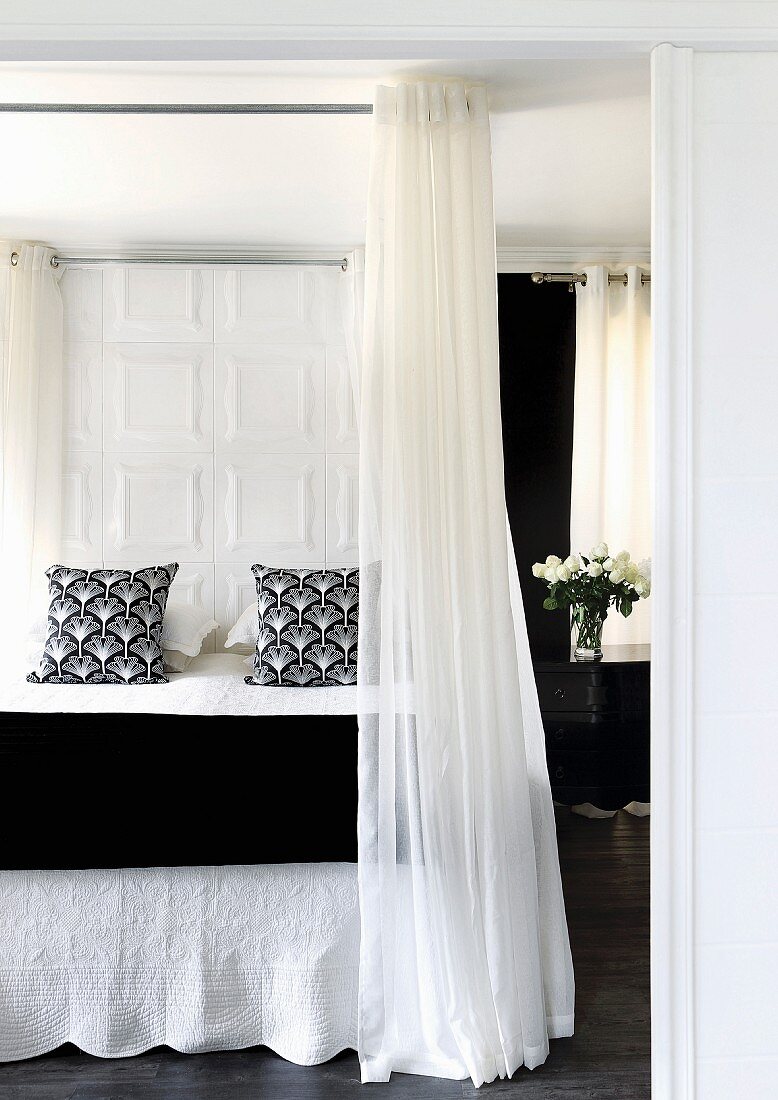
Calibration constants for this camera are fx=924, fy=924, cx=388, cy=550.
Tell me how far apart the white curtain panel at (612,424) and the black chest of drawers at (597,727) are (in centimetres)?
60

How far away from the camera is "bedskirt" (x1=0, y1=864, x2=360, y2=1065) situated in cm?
229

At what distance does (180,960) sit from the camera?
90.6 inches

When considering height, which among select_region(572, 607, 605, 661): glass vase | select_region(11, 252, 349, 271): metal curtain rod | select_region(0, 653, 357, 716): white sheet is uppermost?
select_region(11, 252, 349, 271): metal curtain rod

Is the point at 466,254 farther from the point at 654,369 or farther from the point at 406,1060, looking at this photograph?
the point at 406,1060

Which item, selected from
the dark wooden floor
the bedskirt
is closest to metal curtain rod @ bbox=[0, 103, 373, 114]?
the bedskirt

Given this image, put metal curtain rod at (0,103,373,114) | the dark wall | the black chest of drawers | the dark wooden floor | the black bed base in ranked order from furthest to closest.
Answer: the dark wall → the black chest of drawers → metal curtain rod at (0,103,373,114) → the black bed base → the dark wooden floor

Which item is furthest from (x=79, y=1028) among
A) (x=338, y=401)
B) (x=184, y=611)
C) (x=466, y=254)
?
(x=338, y=401)

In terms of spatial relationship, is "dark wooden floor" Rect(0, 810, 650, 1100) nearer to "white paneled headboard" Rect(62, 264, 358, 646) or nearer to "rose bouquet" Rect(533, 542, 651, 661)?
"rose bouquet" Rect(533, 542, 651, 661)

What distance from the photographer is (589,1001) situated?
8.37ft

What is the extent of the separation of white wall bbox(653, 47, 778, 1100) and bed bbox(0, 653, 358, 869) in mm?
880

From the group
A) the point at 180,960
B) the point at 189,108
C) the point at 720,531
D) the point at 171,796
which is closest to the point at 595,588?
the point at 720,531

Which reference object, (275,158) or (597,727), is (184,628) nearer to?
(597,727)

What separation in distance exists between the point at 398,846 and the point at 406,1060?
0.51m

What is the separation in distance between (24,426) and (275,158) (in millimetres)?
1745
